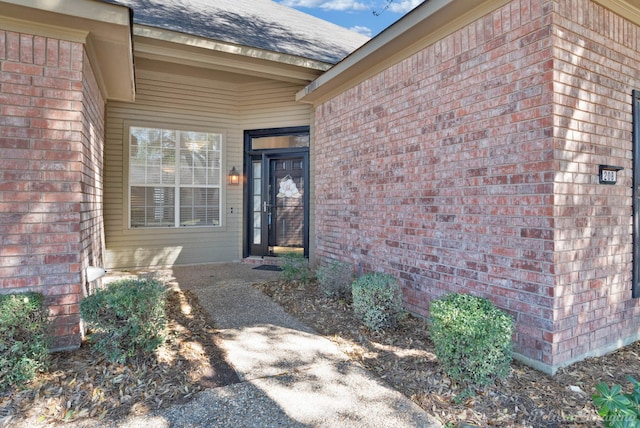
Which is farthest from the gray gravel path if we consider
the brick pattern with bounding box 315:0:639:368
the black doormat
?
the black doormat

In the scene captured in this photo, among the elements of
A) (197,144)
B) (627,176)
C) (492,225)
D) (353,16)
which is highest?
A: (353,16)

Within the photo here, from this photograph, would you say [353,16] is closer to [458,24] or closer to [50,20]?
[458,24]

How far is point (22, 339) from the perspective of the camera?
2.46 meters

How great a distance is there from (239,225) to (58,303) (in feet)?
13.7

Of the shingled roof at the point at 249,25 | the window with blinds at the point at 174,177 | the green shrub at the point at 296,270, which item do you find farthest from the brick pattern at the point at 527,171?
the window with blinds at the point at 174,177

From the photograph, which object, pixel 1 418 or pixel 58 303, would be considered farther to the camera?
pixel 58 303

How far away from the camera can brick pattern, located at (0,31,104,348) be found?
2771mm

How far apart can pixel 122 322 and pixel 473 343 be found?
8.13 feet

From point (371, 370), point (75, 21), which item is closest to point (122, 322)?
point (371, 370)

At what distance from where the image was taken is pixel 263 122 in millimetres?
6816

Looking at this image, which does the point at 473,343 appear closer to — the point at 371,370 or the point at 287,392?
the point at 371,370

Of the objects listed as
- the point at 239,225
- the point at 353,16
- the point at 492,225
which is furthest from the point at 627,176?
the point at 353,16

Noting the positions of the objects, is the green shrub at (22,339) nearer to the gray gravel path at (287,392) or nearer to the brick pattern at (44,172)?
the brick pattern at (44,172)

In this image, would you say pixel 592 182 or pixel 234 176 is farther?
pixel 234 176
